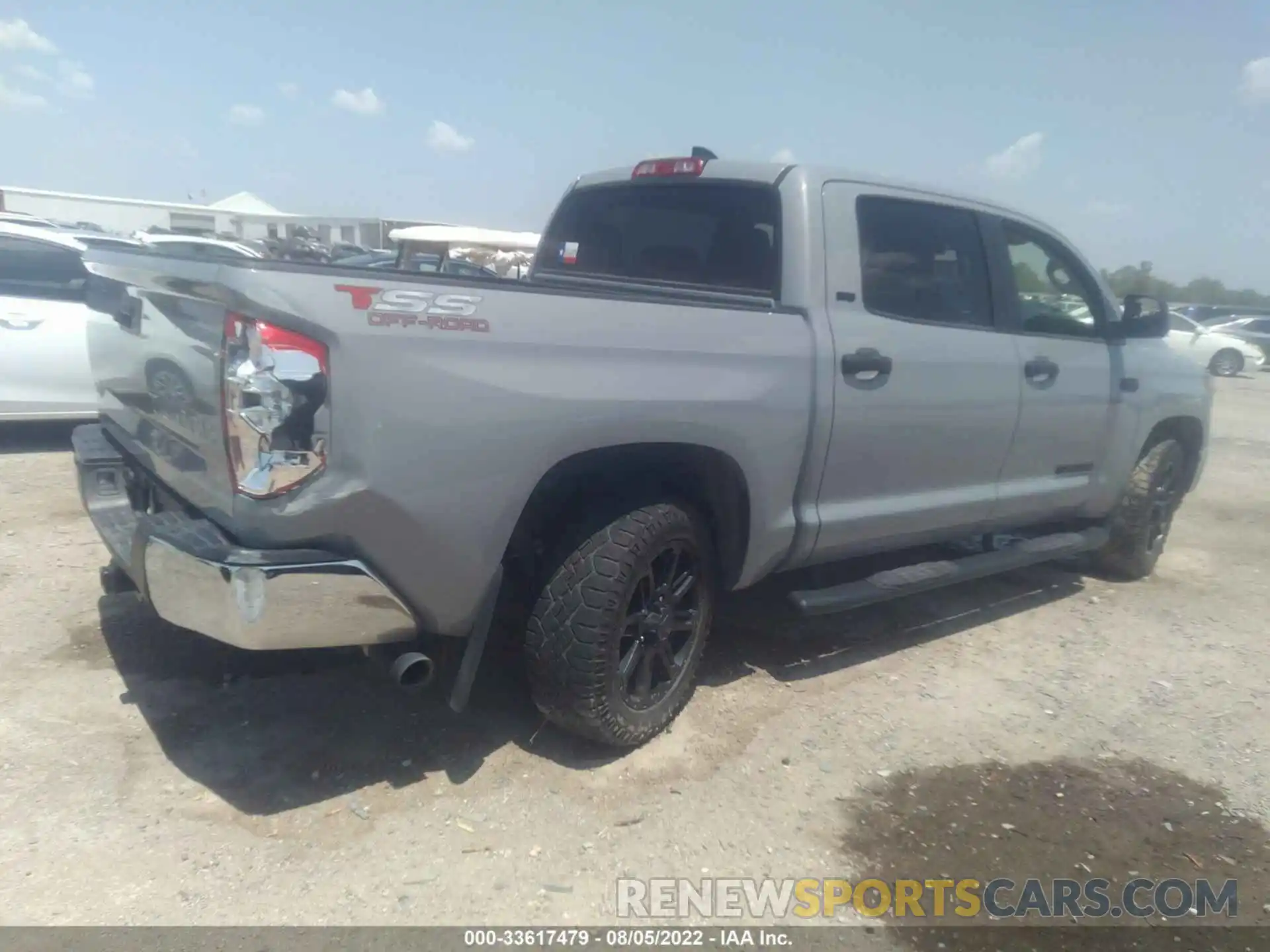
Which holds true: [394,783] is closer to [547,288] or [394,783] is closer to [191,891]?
[191,891]

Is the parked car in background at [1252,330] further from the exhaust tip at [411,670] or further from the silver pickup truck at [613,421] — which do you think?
the exhaust tip at [411,670]

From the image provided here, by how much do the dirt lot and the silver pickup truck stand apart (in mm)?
379

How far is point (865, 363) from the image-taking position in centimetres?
365

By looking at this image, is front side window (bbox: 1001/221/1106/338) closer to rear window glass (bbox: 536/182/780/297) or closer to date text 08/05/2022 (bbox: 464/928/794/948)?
rear window glass (bbox: 536/182/780/297)

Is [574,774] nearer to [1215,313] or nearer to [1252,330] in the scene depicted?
[1252,330]

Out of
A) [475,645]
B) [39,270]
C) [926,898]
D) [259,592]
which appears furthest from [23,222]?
[926,898]

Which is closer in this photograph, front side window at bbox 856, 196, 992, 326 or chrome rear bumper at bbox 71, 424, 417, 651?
chrome rear bumper at bbox 71, 424, 417, 651

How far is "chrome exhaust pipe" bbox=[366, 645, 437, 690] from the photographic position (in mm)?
2682

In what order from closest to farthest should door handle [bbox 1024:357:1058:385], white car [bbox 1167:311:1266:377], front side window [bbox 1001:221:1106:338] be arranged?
door handle [bbox 1024:357:1058:385], front side window [bbox 1001:221:1106:338], white car [bbox 1167:311:1266:377]

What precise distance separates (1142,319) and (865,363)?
224 centimetres

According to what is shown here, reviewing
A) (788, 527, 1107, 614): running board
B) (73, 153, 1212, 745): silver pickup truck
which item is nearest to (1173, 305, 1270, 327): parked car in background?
(788, 527, 1107, 614): running board

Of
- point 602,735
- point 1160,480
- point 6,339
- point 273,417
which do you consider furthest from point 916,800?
point 6,339

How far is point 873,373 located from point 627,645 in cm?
139

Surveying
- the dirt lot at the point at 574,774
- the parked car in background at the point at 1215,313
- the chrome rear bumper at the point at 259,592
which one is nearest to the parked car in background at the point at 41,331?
the dirt lot at the point at 574,774
